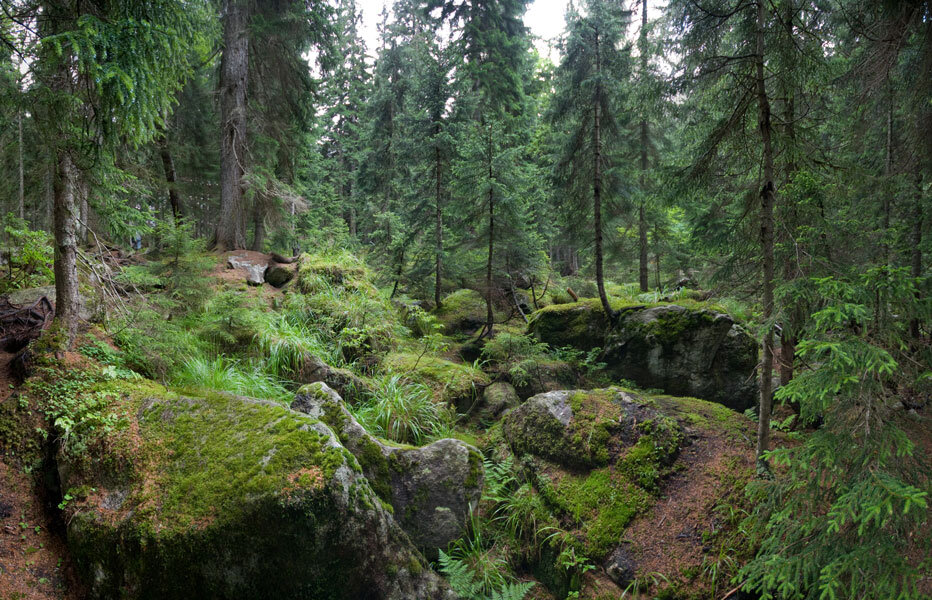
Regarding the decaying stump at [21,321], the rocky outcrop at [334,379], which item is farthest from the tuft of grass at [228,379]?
the decaying stump at [21,321]

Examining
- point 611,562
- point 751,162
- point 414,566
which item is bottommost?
point 611,562

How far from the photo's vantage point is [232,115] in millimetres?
10539

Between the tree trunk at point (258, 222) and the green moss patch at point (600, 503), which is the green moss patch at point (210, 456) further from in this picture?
the tree trunk at point (258, 222)

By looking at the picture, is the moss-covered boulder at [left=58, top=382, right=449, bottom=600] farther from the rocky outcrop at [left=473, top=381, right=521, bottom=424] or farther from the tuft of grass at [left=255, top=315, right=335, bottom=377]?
the rocky outcrop at [left=473, top=381, right=521, bottom=424]

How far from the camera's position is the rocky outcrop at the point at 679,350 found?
741cm

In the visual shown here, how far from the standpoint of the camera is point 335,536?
9.83 feet

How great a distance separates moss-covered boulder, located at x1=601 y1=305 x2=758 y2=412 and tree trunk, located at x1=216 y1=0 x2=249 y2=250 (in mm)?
9893

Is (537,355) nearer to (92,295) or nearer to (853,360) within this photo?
(853,360)

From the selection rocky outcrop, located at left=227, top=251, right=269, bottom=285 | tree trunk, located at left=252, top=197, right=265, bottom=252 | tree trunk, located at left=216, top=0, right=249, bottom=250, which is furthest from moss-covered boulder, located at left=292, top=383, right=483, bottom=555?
tree trunk, located at left=252, top=197, right=265, bottom=252

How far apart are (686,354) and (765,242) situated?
13.1 ft

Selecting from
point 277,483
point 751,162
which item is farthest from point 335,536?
point 751,162

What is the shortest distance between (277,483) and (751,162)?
608 centimetres

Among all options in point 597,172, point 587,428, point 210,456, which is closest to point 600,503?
point 587,428

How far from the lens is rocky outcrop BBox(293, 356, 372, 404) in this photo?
19.4 feet
